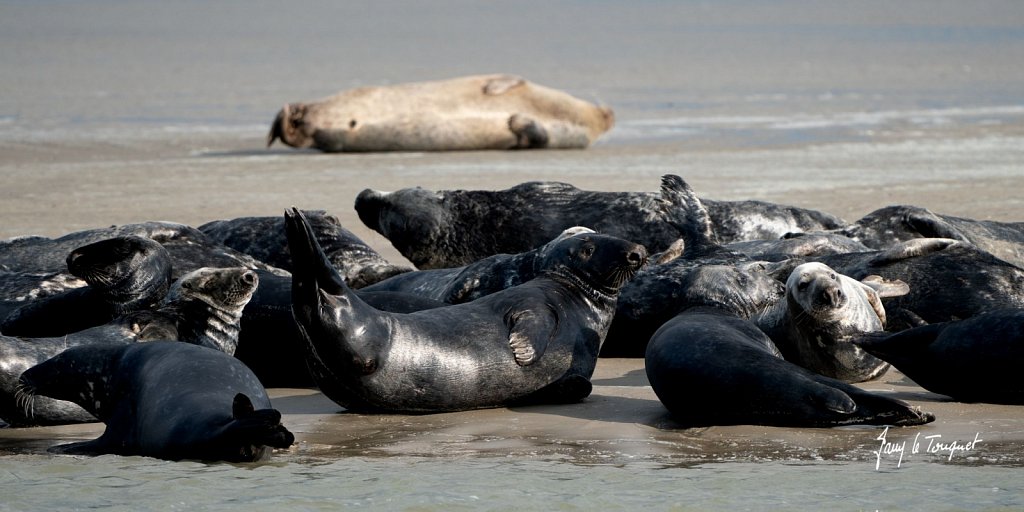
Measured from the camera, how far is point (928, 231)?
866cm

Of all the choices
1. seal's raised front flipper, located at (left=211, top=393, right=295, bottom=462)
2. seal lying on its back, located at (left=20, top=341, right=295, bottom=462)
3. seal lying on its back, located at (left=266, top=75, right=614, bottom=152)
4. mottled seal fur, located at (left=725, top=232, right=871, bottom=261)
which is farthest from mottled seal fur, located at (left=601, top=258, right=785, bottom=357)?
seal lying on its back, located at (left=266, top=75, right=614, bottom=152)

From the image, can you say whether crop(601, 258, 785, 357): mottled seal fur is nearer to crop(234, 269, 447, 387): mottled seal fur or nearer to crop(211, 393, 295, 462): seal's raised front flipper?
crop(234, 269, 447, 387): mottled seal fur

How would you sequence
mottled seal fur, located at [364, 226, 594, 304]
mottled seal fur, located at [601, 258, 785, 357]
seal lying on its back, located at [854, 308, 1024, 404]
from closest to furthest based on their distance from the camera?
seal lying on its back, located at [854, 308, 1024, 404] → mottled seal fur, located at [601, 258, 785, 357] → mottled seal fur, located at [364, 226, 594, 304]

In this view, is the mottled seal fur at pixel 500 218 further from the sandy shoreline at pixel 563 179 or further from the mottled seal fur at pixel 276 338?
the mottled seal fur at pixel 276 338

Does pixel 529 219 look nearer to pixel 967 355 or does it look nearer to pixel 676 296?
pixel 676 296

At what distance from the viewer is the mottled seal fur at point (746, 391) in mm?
5344

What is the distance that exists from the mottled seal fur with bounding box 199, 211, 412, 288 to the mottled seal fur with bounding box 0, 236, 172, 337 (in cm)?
192

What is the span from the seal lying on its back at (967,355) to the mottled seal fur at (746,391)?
549 millimetres

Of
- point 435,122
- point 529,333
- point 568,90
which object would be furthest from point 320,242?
point 568,90

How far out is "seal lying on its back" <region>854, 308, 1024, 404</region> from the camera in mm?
5770

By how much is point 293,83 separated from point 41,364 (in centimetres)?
2654

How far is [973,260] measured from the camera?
24.1 feet

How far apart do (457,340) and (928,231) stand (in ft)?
12.2

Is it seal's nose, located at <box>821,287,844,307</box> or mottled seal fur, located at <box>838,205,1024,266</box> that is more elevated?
mottled seal fur, located at <box>838,205,1024,266</box>
